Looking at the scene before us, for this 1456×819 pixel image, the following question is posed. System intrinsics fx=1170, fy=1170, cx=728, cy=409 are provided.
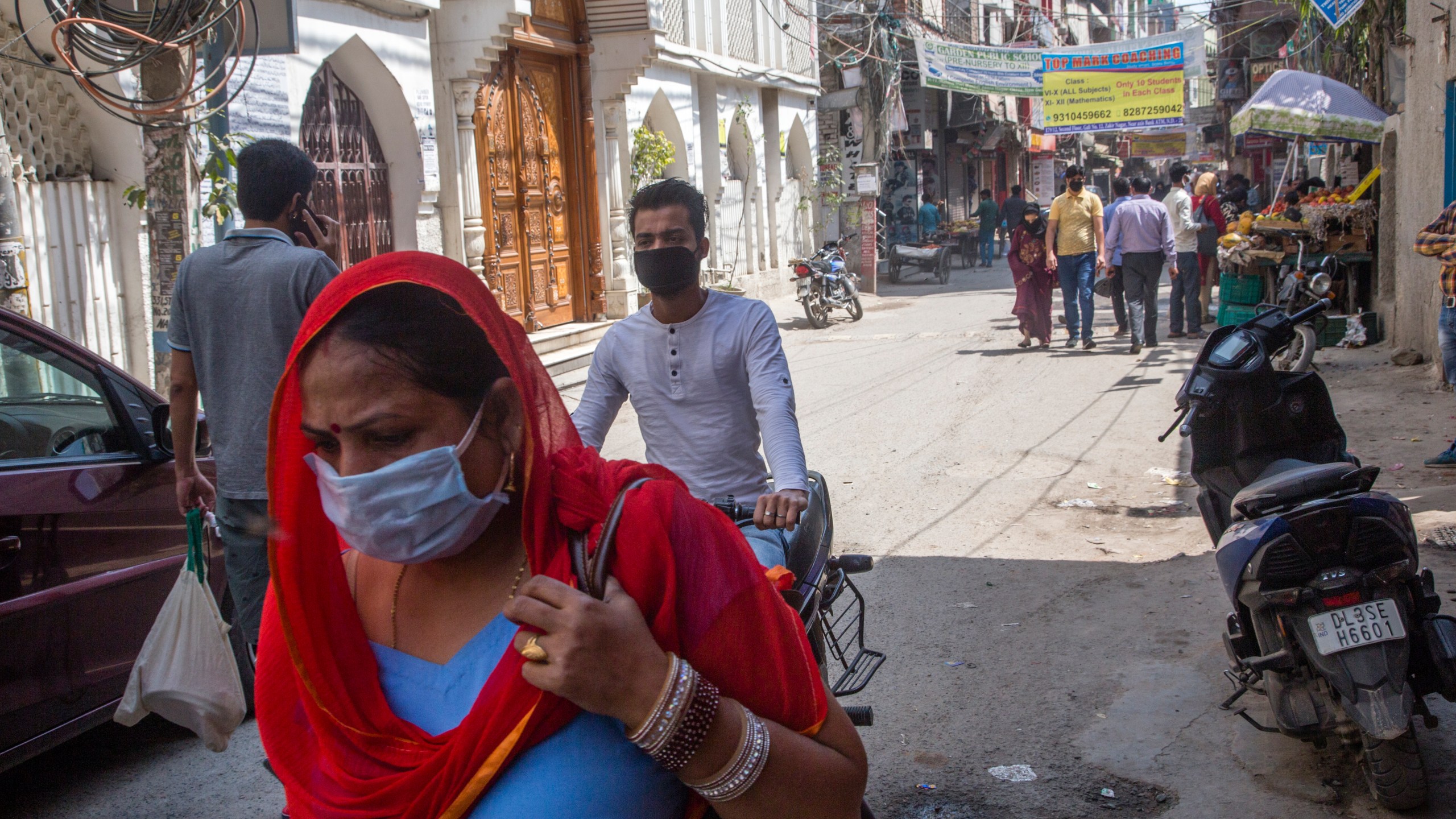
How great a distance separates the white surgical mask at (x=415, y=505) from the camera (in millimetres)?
1369

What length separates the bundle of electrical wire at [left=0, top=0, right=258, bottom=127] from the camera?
604 cm

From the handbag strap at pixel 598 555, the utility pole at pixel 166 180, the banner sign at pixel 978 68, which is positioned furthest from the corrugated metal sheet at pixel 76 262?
the banner sign at pixel 978 68

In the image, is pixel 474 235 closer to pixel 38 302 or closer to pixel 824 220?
pixel 38 302

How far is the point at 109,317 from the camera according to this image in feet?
24.9

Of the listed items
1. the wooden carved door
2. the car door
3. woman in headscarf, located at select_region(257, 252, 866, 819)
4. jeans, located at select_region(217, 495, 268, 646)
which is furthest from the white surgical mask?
the wooden carved door

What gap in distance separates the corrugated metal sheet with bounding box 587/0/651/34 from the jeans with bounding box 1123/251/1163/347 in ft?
20.2

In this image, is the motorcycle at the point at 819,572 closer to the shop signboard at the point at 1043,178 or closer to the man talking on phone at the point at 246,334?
the man talking on phone at the point at 246,334

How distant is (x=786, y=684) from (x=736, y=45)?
18604mm

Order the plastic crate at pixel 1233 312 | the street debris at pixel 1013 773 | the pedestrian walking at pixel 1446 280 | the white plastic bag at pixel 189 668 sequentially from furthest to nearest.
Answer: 1. the plastic crate at pixel 1233 312
2. the pedestrian walking at pixel 1446 280
3. the street debris at pixel 1013 773
4. the white plastic bag at pixel 189 668

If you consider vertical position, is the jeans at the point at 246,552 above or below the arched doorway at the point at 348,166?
below

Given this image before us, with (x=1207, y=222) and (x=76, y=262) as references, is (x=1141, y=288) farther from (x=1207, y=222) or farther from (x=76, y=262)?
(x=76, y=262)

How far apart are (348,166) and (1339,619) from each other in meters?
9.18

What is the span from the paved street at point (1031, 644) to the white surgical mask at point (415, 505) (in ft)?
7.66

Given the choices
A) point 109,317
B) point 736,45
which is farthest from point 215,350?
point 736,45
